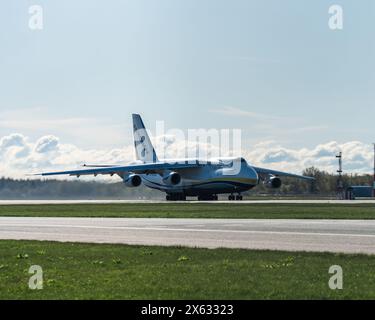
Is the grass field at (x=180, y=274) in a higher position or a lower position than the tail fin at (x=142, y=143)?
higher

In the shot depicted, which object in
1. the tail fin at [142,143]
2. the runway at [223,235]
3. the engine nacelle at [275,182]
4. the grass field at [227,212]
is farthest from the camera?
the tail fin at [142,143]

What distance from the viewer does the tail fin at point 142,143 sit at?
275 ft

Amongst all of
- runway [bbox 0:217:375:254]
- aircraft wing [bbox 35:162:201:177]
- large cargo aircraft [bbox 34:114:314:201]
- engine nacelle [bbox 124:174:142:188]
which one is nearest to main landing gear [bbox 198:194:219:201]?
large cargo aircraft [bbox 34:114:314:201]

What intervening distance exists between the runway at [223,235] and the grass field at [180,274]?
2257 mm

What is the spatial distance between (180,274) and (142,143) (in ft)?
237

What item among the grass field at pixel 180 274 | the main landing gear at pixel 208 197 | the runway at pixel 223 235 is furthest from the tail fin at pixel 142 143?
the grass field at pixel 180 274

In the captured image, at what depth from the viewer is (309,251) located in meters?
18.0

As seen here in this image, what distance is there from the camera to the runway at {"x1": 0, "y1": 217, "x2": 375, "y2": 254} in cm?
2017

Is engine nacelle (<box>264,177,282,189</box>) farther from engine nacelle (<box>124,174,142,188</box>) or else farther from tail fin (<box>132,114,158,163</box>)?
engine nacelle (<box>124,174,142,188</box>)

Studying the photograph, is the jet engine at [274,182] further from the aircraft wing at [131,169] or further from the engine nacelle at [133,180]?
the engine nacelle at [133,180]

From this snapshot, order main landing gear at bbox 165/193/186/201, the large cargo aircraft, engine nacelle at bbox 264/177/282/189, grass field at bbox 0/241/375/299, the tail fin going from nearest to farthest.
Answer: grass field at bbox 0/241/375/299 → the large cargo aircraft → main landing gear at bbox 165/193/186/201 → engine nacelle at bbox 264/177/282/189 → the tail fin

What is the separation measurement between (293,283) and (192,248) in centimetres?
696

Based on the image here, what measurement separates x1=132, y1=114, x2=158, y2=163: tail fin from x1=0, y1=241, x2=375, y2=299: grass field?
6424 centimetres

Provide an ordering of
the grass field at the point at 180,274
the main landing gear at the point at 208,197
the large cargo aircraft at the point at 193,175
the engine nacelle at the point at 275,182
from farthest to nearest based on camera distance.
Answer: the engine nacelle at the point at 275,182, the main landing gear at the point at 208,197, the large cargo aircraft at the point at 193,175, the grass field at the point at 180,274
